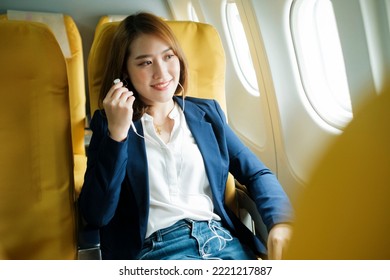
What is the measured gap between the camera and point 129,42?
3.39ft

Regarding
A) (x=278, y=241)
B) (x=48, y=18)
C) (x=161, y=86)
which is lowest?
(x=278, y=241)

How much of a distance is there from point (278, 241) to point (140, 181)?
39 centimetres

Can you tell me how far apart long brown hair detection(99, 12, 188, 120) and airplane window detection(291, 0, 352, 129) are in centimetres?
44

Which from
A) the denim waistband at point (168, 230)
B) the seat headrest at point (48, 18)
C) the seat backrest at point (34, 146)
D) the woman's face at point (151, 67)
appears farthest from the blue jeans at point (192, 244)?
the seat headrest at point (48, 18)

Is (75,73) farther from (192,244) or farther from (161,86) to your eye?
(192,244)

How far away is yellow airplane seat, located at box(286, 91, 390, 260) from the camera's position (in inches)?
18.3

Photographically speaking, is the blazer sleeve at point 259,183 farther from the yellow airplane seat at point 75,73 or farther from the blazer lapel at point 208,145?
the yellow airplane seat at point 75,73

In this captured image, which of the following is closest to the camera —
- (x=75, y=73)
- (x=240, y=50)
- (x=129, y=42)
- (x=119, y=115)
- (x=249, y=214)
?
(x=119, y=115)

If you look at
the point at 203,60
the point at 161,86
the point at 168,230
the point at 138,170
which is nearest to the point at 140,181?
the point at 138,170

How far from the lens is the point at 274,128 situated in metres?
1.41

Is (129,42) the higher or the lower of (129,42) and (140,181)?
the higher

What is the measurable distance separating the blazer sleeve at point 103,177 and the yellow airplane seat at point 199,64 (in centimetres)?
21

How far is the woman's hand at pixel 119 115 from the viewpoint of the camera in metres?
0.92
